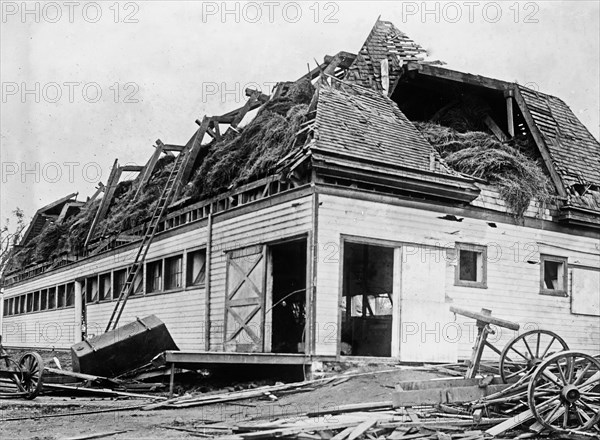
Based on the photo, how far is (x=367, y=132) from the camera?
1759cm

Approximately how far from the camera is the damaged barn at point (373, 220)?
1612 cm

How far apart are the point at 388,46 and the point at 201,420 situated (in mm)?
13901

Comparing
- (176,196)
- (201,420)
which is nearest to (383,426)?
(201,420)

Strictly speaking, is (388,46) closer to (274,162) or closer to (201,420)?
(274,162)

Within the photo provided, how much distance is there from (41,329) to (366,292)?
19.7 m

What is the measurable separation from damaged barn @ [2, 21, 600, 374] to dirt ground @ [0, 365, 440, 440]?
1.47 m

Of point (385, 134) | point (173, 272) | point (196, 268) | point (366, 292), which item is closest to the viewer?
point (385, 134)

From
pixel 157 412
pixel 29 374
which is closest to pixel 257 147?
pixel 29 374

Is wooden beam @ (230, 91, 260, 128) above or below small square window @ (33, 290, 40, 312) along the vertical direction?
above

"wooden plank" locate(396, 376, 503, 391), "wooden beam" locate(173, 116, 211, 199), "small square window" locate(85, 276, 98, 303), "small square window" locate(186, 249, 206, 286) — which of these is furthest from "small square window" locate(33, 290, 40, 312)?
"wooden plank" locate(396, 376, 503, 391)

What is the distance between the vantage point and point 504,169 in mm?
18953

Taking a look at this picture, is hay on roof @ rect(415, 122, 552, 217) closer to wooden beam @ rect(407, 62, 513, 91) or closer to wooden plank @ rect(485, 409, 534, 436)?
wooden beam @ rect(407, 62, 513, 91)

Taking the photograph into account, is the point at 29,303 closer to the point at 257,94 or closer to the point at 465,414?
the point at 257,94

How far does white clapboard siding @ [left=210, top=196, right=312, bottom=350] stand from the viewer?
16031 millimetres
